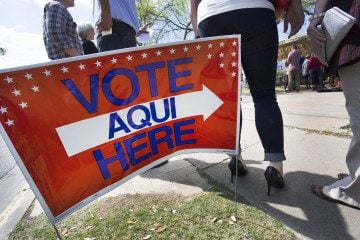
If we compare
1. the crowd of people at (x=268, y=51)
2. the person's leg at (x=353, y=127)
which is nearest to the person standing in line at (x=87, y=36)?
the crowd of people at (x=268, y=51)

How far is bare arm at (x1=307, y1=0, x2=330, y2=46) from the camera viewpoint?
1683mm

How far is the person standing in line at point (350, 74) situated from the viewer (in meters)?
1.53

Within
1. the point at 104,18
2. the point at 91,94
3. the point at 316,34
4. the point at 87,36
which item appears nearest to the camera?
the point at 91,94

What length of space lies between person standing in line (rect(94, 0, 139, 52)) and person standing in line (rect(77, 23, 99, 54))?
1258 mm

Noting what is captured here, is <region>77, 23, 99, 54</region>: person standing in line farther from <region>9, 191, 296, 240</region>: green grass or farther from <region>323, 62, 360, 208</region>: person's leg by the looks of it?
<region>323, 62, 360, 208</region>: person's leg

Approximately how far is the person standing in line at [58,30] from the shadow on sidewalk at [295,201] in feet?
5.80

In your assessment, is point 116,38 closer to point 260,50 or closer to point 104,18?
point 104,18

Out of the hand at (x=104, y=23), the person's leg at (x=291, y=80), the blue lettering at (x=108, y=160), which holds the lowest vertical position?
the person's leg at (x=291, y=80)

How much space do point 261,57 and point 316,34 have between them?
367 mm

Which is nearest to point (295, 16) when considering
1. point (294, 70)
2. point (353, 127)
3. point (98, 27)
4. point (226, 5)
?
point (226, 5)

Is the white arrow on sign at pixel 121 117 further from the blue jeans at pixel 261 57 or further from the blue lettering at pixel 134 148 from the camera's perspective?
the blue jeans at pixel 261 57

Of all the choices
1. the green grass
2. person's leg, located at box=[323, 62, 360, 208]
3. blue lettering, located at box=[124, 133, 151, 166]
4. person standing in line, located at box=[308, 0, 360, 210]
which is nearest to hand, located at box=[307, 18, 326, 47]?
person standing in line, located at box=[308, 0, 360, 210]

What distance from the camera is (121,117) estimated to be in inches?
63.7

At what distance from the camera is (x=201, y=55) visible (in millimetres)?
1760
